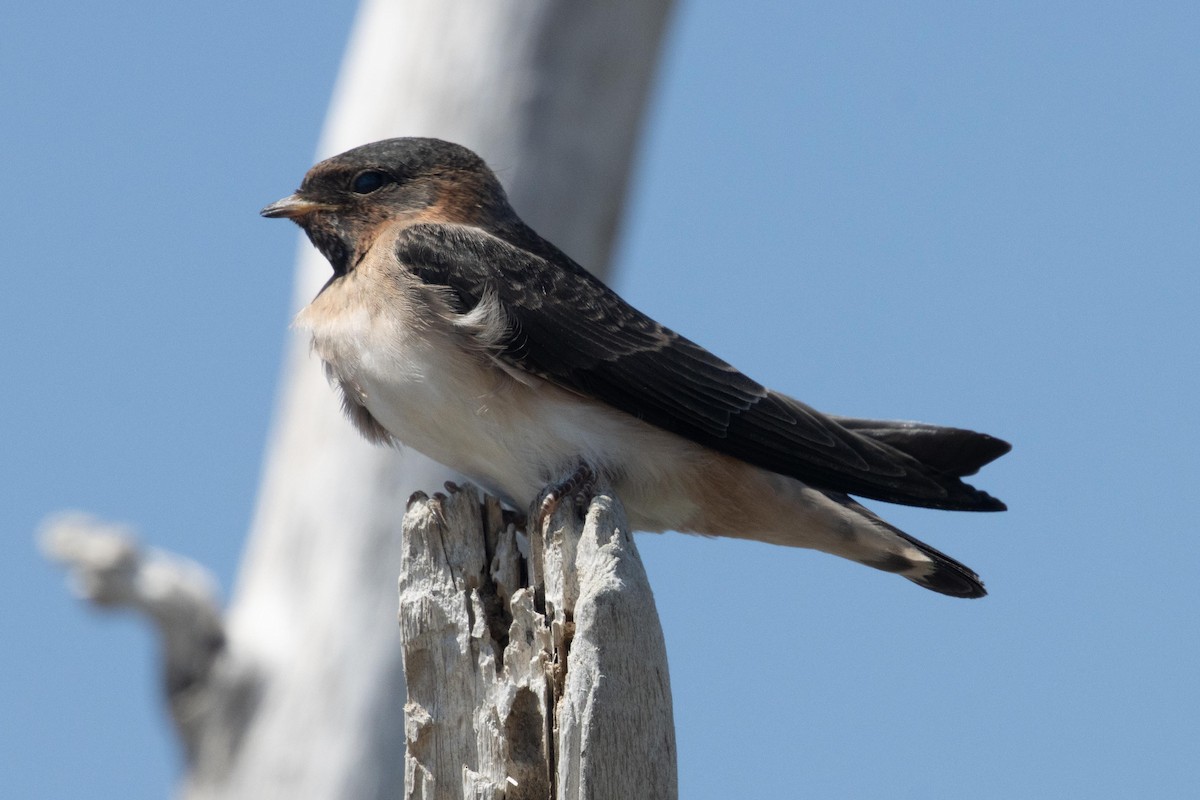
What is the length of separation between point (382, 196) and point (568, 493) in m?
1.80

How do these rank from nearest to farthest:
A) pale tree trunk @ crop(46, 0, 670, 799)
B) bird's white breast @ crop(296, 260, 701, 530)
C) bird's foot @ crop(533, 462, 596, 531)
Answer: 1. bird's foot @ crop(533, 462, 596, 531)
2. bird's white breast @ crop(296, 260, 701, 530)
3. pale tree trunk @ crop(46, 0, 670, 799)

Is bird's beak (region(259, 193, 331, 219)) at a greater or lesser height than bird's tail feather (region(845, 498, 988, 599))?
greater

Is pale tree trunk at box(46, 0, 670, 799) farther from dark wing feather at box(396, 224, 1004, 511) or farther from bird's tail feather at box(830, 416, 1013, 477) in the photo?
bird's tail feather at box(830, 416, 1013, 477)

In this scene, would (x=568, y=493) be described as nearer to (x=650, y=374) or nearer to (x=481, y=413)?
(x=481, y=413)

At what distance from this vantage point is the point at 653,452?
581 centimetres

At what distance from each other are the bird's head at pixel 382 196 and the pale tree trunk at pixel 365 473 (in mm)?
1603

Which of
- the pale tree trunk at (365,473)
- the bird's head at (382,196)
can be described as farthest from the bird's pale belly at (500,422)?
the pale tree trunk at (365,473)

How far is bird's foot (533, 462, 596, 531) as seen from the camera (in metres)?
5.23

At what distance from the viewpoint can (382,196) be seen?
6.54 meters

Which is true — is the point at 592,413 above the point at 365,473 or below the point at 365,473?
below

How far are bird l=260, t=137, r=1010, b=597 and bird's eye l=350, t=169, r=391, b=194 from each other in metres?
0.22

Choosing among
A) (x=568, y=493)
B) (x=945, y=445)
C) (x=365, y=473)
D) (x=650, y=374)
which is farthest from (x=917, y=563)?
(x=365, y=473)

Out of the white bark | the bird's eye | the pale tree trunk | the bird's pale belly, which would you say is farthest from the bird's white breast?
the pale tree trunk

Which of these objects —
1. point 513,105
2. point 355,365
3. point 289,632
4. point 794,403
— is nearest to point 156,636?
point 289,632
